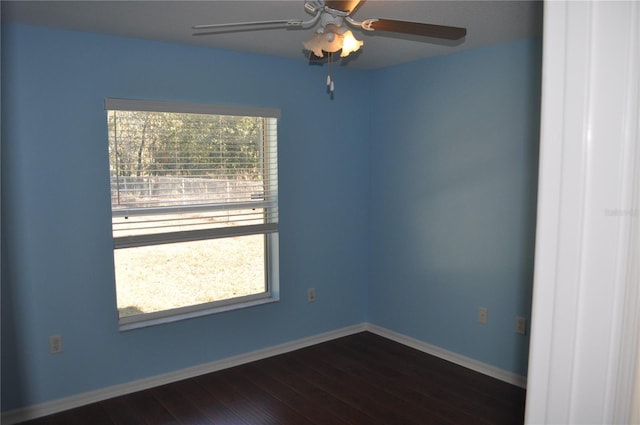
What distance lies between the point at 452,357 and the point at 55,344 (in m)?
2.85

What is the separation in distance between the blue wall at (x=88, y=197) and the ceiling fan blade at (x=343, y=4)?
176 centimetres

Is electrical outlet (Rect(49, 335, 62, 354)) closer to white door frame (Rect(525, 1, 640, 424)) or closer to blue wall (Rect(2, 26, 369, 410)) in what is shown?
blue wall (Rect(2, 26, 369, 410))

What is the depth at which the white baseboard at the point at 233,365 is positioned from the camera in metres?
2.95

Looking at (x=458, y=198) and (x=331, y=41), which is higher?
(x=331, y=41)

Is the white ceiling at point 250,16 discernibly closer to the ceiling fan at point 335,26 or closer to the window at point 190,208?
the ceiling fan at point 335,26

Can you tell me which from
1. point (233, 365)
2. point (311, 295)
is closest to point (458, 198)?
point (311, 295)

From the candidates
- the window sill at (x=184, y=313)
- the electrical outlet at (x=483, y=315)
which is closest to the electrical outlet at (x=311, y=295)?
the window sill at (x=184, y=313)

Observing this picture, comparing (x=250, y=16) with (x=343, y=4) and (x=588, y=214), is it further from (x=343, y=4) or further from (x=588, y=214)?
(x=588, y=214)

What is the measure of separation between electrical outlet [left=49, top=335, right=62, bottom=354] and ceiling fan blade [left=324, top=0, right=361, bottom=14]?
2.56 meters

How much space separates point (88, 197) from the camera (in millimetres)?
3057

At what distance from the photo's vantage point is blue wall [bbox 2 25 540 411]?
2883 millimetres

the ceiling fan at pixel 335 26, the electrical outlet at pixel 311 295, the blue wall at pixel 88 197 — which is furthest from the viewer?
the electrical outlet at pixel 311 295

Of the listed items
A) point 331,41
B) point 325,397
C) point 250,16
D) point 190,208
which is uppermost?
point 250,16

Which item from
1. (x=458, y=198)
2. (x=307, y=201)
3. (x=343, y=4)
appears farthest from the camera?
(x=307, y=201)
